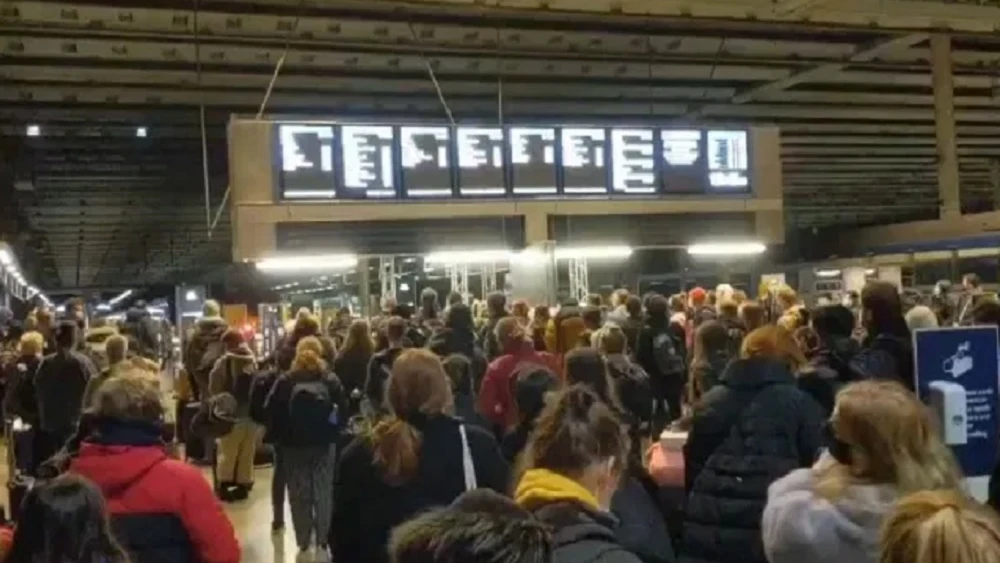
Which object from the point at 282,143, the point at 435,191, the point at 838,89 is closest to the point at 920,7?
the point at 838,89

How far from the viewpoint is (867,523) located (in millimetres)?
2713

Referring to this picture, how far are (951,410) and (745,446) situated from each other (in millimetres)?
1365

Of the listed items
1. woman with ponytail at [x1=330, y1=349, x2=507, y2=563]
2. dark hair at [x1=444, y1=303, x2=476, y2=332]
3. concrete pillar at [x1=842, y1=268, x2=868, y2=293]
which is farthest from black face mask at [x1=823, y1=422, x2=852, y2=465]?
concrete pillar at [x1=842, y1=268, x2=868, y2=293]

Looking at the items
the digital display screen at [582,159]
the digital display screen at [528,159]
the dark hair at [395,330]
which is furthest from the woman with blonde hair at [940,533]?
the digital display screen at [582,159]

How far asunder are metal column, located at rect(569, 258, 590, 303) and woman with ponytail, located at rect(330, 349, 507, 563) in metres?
10.3

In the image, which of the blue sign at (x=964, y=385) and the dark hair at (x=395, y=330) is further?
the dark hair at (x=395, y=330)

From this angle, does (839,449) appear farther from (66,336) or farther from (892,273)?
(892,273)

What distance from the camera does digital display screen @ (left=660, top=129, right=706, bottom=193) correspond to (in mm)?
8484

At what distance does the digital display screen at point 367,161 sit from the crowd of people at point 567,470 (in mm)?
1072

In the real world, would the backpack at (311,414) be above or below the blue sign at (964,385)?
below

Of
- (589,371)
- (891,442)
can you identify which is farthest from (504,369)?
(891,442)

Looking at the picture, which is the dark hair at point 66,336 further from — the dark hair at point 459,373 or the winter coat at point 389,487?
the winter coat at point 389,487

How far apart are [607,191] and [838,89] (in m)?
6.40

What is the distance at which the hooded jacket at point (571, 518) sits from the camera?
2096 mm
